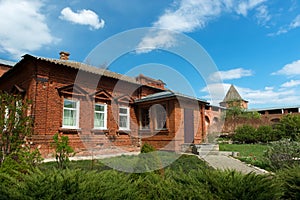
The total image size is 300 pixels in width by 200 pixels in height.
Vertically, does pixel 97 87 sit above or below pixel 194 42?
below

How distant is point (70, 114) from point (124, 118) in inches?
145

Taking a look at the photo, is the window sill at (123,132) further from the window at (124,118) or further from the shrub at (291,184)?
the shrub at (291,184)

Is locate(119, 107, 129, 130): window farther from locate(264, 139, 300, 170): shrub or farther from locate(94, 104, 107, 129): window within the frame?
locate(264, 139, 300, 170): shrub

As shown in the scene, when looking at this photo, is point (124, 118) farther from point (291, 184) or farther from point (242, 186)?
point (242, 186)

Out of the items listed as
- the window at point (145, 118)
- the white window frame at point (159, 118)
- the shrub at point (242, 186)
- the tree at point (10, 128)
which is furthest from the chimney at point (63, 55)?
the shrub at point (242, 186)

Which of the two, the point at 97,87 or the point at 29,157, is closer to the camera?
the point at 29,157

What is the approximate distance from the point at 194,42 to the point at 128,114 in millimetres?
6984

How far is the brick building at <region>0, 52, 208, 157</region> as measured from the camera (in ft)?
36.6

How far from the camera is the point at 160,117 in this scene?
561 inches

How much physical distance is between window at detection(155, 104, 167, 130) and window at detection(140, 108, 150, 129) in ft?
2.79

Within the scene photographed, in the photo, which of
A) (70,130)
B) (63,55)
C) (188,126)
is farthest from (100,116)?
(63,55)

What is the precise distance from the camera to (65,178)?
3.27 meters

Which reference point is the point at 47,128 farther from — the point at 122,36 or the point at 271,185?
the point at 271,185

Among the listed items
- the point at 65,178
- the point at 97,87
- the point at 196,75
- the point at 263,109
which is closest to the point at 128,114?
the point at 97,87
